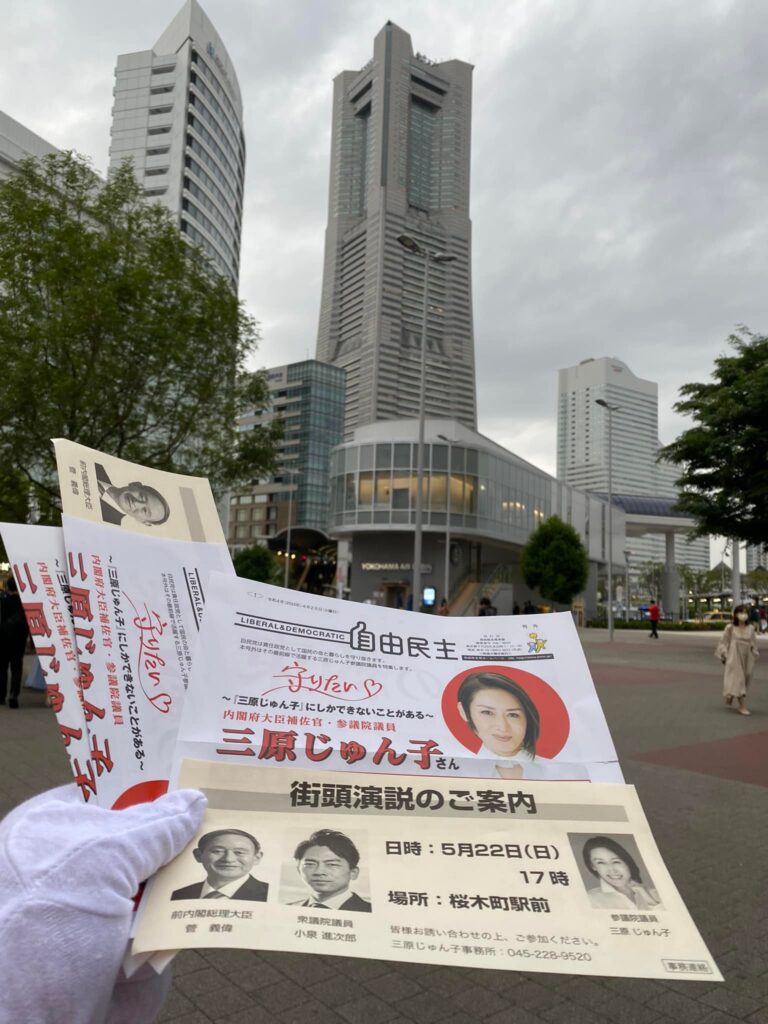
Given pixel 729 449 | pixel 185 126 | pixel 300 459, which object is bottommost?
pixel 729 449

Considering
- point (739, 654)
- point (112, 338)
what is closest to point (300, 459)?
point (112, 338)

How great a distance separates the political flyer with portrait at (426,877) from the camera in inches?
39.3

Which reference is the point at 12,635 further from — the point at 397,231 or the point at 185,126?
the point at 397,231

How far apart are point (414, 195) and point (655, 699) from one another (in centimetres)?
15278

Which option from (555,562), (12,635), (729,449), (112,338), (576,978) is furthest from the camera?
(555,562)

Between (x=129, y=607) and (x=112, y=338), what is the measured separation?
1377cm

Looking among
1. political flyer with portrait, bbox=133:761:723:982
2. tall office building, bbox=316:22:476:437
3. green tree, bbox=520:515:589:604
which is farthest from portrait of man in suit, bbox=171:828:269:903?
tall office building, bbox=316:22:476:437

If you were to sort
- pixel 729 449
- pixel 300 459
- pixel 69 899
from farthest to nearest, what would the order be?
pixel 300 459 → pixel 729 449 → pixel 69 899

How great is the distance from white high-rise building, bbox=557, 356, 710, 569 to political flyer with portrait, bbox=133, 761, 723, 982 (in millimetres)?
94689

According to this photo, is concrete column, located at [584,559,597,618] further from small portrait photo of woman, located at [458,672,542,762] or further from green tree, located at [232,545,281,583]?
small portrait photo of woman, located at [458,672,542,762]

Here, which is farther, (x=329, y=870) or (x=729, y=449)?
(x=729, y=449)

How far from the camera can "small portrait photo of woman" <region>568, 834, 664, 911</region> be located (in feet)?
3.60

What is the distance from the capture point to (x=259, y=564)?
6944 cm

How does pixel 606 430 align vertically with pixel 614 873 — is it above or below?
above
